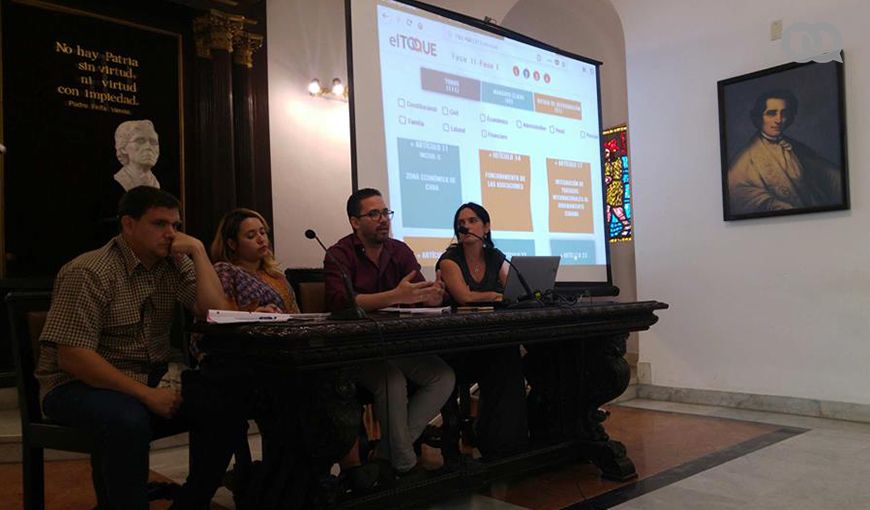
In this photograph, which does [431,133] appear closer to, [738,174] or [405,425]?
[405,425]

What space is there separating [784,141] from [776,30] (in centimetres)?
63

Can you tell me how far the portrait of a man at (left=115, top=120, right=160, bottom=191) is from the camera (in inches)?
150

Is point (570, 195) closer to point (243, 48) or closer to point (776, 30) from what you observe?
point (776, 30)

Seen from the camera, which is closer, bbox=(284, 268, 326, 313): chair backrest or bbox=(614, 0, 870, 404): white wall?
bbox=(284, 268, 326, 313): chair backrest

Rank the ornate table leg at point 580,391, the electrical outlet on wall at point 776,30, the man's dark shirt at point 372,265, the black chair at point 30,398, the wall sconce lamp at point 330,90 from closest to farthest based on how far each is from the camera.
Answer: the black chair at point 30,398, the man's dark shirt at point 372,265, the ornate table leg at point 580,391, the electrical outlet on wall at point 776,30, the wall sconce lamp at point 330,90

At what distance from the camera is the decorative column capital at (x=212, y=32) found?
4012mm

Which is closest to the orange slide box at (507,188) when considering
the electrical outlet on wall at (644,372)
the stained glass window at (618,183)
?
the electrical outlet on wall at (644,372)

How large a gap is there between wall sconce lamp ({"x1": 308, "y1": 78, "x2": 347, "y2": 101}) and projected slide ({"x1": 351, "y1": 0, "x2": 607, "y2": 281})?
5.27 feet

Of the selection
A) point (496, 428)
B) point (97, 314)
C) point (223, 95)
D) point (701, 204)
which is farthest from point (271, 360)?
point (701, 204)

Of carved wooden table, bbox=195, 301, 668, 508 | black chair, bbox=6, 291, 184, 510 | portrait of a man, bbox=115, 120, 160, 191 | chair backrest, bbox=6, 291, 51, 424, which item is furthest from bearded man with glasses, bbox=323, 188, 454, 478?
portrait of a man, bbox=115, 120, 160, 191

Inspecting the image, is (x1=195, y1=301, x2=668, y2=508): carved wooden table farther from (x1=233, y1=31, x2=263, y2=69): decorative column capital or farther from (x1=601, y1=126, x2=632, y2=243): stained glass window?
(x1=601, y1=126, x2=632, y2=243): stained glass window

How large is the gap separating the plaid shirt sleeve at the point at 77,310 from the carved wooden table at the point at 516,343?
25cm

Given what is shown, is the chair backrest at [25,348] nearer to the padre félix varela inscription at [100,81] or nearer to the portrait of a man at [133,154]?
the portrait of a man at [133,154]

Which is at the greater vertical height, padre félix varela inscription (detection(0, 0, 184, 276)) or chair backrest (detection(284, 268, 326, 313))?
padre félix varela inscription (detection(0, 0, 184, 276))
